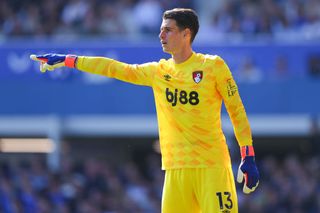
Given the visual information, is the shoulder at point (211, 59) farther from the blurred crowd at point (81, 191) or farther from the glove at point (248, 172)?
the blurred crowd at point (81, 191)

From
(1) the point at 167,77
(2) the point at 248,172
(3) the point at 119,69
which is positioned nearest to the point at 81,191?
(3) the point at 119,69

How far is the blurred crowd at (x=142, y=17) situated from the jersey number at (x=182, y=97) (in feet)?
36.6

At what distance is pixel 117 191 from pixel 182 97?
8625 mm

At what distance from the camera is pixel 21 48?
1933 centimetres

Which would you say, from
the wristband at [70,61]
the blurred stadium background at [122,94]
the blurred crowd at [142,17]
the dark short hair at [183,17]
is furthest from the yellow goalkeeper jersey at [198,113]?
the blurred crowd at [142,17]

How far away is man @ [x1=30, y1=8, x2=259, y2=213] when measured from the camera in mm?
7848

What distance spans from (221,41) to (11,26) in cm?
458

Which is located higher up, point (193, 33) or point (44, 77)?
point (44, 77)

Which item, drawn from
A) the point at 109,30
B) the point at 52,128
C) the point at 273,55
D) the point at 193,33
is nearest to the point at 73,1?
the point at 109,30

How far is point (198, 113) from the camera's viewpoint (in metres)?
7.91

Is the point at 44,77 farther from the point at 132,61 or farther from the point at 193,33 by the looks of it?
the point at 193,33

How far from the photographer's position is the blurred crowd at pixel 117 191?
15711 mm

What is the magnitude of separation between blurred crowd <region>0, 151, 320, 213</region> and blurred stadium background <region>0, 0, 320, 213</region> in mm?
34

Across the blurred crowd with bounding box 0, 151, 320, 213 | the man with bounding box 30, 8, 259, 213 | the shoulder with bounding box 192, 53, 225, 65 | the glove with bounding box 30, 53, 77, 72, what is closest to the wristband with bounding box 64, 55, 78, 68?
the glove with bounding box 30, 53, 77, 72
